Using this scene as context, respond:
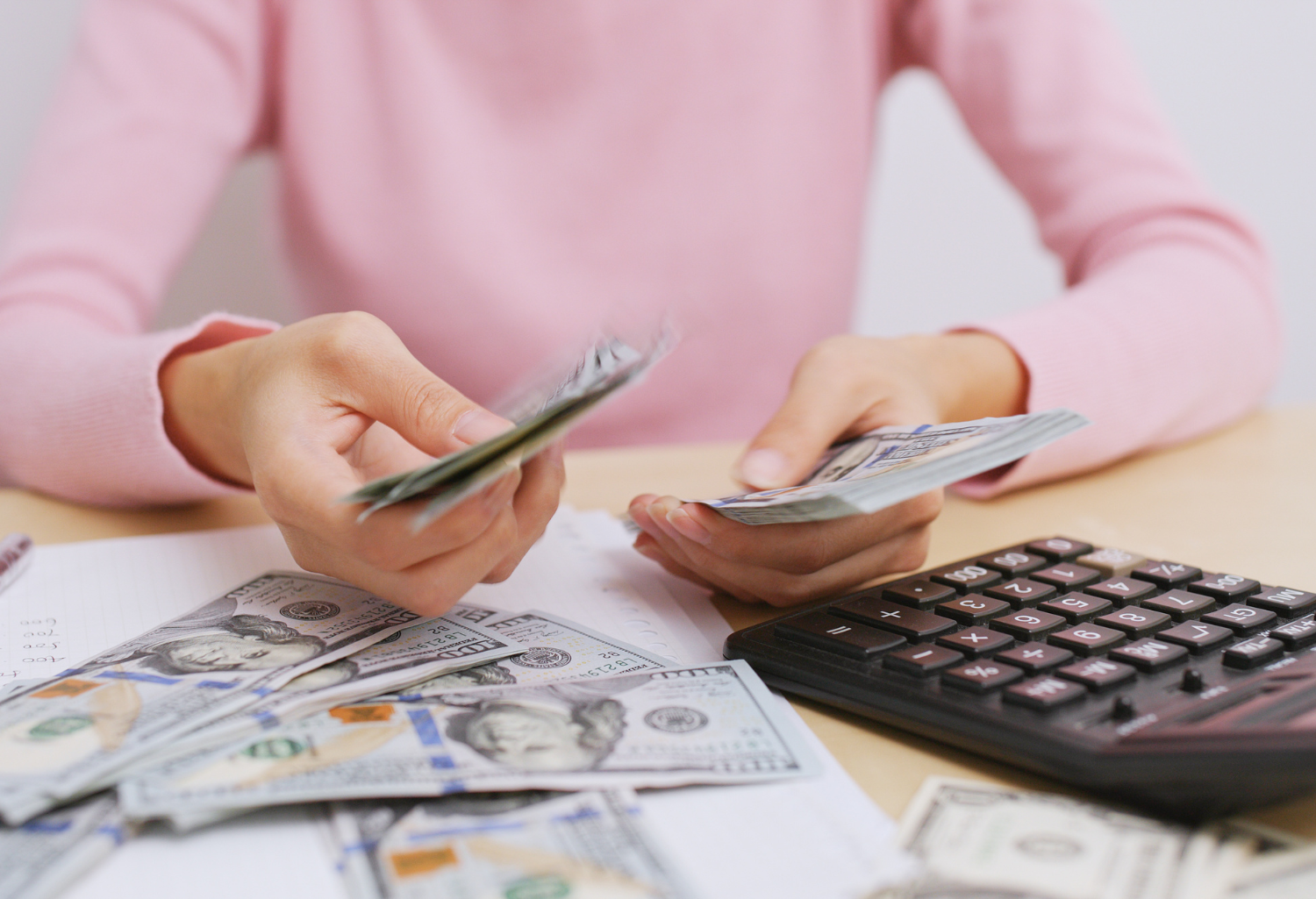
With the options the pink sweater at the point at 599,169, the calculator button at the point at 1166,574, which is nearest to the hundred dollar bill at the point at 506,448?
the calculator button at the point at 1166,574

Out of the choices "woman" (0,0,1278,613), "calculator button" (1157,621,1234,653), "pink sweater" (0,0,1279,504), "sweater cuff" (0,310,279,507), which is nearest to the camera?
"calculator button" (1157,621,1234,653)

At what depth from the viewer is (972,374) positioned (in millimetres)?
649

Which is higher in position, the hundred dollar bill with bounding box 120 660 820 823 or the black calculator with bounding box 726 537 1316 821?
the hundred dollar bill with bounding box 120 660 820 823

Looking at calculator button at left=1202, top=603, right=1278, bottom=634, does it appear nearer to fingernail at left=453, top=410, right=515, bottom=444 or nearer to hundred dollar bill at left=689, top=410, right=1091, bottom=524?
hundred dollar bill at left=689, top=410, right=1091, bottom=524

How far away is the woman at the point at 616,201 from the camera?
693mm

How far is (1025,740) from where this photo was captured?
31 centimetres

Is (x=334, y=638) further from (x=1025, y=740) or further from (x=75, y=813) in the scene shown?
(x=1025, y=740)

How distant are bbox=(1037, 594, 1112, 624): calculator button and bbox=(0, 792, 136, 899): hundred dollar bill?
33 centimetres

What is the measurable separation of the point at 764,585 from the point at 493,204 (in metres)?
0.59

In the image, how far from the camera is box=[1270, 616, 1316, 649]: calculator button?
367mm

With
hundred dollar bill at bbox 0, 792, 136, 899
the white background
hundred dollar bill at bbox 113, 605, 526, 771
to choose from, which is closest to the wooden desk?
hundred dollar bill at bbox 113, 605, 526, 771

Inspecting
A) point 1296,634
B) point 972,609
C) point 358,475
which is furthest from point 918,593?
point 358,475

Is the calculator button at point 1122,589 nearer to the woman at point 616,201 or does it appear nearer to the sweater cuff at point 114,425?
the woman at point 616,201

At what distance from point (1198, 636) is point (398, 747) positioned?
0.28 meters
